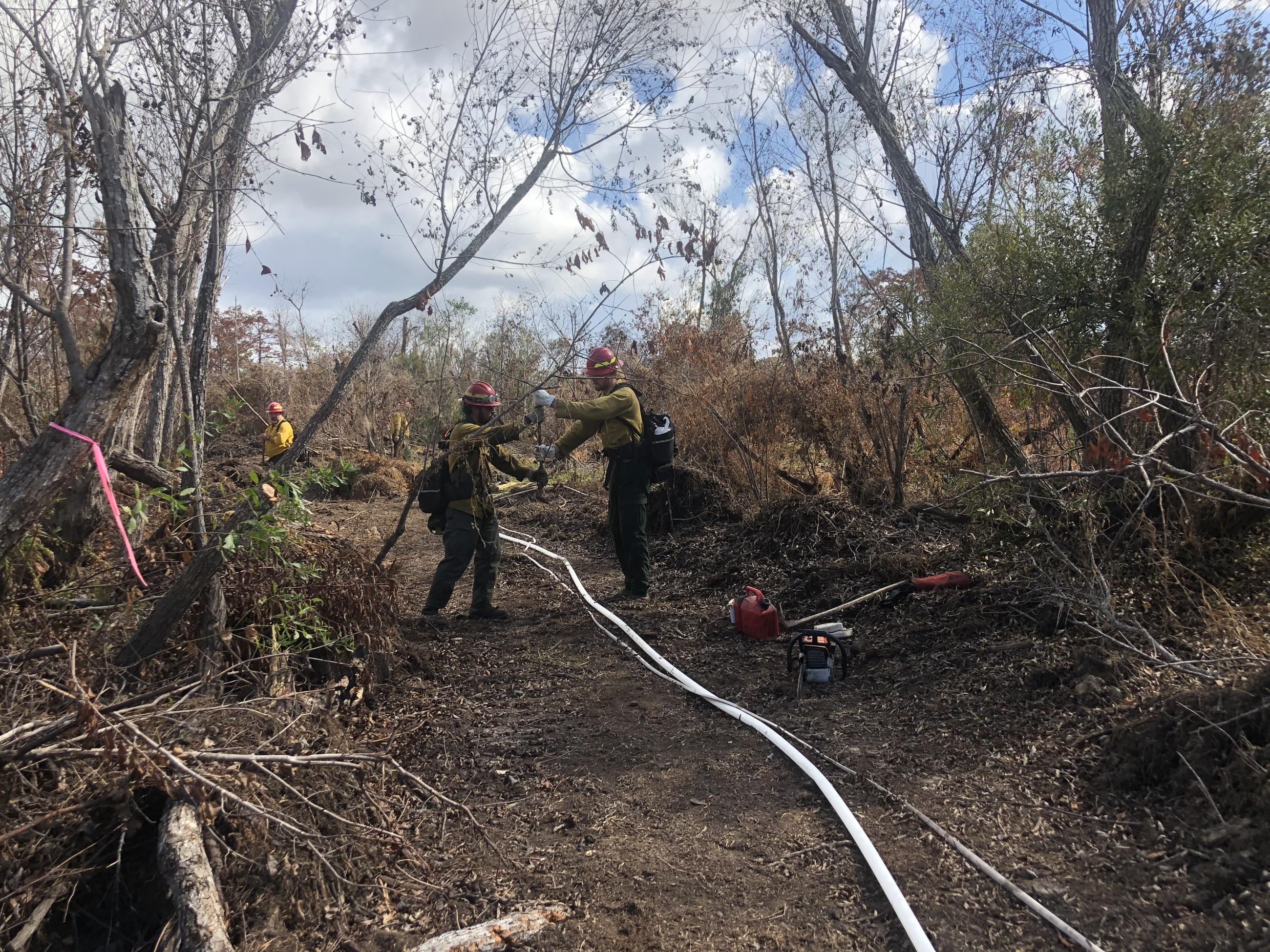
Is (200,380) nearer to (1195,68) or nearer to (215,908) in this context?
(215,908)

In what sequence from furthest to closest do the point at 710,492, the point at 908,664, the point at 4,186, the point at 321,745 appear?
the point at 710,492, the point at 908,664, the point at 4,186, the point at 321,745

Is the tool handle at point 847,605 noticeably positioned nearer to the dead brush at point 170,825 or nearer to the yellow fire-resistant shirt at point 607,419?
the yellow fire-resistant shirt at point 607,419

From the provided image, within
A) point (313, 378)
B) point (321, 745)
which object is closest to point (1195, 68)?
point (321, 745)

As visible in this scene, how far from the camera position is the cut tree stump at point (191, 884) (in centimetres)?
216

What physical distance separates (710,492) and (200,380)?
5499mm

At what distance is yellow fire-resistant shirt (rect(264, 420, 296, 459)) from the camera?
10.8 metres

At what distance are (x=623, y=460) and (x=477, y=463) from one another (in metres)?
1.31

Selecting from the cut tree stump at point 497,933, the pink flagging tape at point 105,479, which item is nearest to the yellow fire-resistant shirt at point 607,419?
the pink flagging tape at point 105,479

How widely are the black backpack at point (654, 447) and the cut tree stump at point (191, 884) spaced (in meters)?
4.50

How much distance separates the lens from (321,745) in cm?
343

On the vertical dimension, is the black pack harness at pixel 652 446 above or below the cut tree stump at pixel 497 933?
above

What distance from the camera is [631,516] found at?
6.57 metres

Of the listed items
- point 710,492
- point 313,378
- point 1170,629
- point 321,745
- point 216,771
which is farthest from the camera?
point 313,378

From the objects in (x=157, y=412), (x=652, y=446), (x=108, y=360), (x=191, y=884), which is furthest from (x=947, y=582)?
(x=157, y=412)
